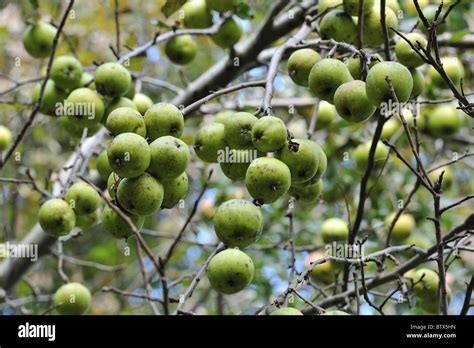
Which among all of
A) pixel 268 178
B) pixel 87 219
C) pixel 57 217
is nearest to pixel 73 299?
pixel 87 219

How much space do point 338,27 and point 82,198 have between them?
3.43 feet

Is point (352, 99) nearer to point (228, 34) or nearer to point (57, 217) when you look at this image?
point (57, 217)

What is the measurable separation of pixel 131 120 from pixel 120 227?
1.14 feet

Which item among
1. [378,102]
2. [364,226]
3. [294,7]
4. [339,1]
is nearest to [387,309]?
[364,226]

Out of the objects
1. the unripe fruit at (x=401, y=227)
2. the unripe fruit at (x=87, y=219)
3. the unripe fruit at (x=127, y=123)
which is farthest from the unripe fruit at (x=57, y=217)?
the unripe fruit at (x=401, y=227)

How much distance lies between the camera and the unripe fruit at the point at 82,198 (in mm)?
2166

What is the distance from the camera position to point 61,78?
254cm

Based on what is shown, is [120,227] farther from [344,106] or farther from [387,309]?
[387,309]

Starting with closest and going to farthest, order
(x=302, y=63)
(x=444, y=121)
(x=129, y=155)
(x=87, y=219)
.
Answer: (x=129, y=155) → (x=302, y=63) → (x=87, y=219) → (x=444, y=121)

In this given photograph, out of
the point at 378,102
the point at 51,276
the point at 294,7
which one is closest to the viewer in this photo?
the point at 378,102

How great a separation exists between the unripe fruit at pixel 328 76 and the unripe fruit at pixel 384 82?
103mm

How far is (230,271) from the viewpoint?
160 centimetres

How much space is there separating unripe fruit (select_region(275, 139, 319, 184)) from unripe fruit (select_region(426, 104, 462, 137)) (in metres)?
2.24

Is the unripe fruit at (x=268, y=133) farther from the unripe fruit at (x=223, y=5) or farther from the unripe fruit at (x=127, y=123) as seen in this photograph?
the unripe fruit at (x=223, y=5)
